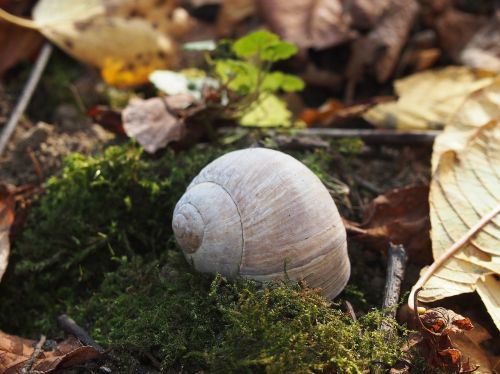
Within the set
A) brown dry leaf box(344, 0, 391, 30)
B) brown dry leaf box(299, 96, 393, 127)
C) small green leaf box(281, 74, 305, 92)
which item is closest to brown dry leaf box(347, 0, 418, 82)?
brown dry leaf box(344, 0, 391, 30)

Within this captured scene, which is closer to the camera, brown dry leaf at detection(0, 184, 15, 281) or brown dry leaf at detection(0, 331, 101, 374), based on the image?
brown dry leaf at detection(0, 331, 101, 374)

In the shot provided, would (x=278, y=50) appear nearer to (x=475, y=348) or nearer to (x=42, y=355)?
(x=475, y=348)

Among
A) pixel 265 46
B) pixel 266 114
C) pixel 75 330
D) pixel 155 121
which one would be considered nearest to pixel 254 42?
pixel 265 46

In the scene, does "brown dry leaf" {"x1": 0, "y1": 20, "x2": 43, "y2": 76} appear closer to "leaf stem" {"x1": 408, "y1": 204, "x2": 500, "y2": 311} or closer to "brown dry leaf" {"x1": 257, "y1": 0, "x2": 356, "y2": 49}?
"brown dry leaf" {"x1": 257, "y1": 0, "x2": 356, "y2": 49}

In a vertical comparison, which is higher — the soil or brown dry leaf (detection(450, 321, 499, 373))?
the soil

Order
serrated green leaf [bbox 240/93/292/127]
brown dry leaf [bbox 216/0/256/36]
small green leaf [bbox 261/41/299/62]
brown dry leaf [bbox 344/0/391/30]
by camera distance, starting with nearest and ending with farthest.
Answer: small green leaf [bbox 261/41/299/62] → serrated green leaf [bbox 240/93/292/127] → brown dry leaf [bbox 344/0/391/30] → brown dry leaf [bbox 216/0/256/36]

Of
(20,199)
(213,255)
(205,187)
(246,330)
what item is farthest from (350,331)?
(20,199)

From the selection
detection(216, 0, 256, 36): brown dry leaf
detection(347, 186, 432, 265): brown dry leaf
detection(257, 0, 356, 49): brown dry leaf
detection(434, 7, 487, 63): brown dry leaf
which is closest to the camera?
detection(347, 186, 432, 265): brown dry leaf

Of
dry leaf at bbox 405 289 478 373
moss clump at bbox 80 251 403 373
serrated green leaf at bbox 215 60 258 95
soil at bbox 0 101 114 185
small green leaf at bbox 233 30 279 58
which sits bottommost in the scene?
dry leaf at bbox 405 289 478 373

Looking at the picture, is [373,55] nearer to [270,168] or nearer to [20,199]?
[270,168]
